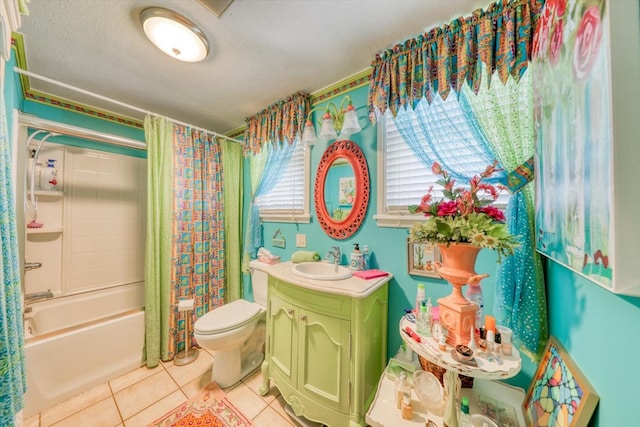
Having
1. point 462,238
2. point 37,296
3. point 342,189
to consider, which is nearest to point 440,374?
point 462,238

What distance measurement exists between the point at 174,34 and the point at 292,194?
1321 mm

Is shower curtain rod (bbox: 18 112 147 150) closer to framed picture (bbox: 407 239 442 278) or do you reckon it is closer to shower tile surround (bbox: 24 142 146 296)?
shower tile surround (bbox: 24 142 146 296)

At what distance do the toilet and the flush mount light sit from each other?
1.51m

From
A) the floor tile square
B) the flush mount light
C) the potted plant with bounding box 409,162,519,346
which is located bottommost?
the floor tile square

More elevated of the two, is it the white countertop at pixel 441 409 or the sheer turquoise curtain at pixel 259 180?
the sheer turquoise curtain at pixel 259 180

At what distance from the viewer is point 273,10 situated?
1070 millimetres

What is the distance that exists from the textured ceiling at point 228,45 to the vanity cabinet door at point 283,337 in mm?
1670

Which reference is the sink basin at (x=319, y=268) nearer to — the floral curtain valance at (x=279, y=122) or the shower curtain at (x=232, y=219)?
the floral curtain valance at (x=279, y=122)

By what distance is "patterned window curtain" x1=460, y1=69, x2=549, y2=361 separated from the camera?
2.80 feet

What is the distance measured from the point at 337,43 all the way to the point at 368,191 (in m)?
0.97

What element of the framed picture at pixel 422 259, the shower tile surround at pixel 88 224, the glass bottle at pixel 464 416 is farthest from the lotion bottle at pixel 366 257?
the shower tile surround at pixel 88 224

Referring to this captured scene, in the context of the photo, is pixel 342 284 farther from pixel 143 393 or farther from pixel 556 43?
pixel 143 393

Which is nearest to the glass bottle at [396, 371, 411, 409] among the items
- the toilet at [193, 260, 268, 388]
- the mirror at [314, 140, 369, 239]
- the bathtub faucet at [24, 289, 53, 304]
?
the mirror at [314, 140, 369, 239]

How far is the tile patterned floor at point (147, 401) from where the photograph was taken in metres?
1.33
